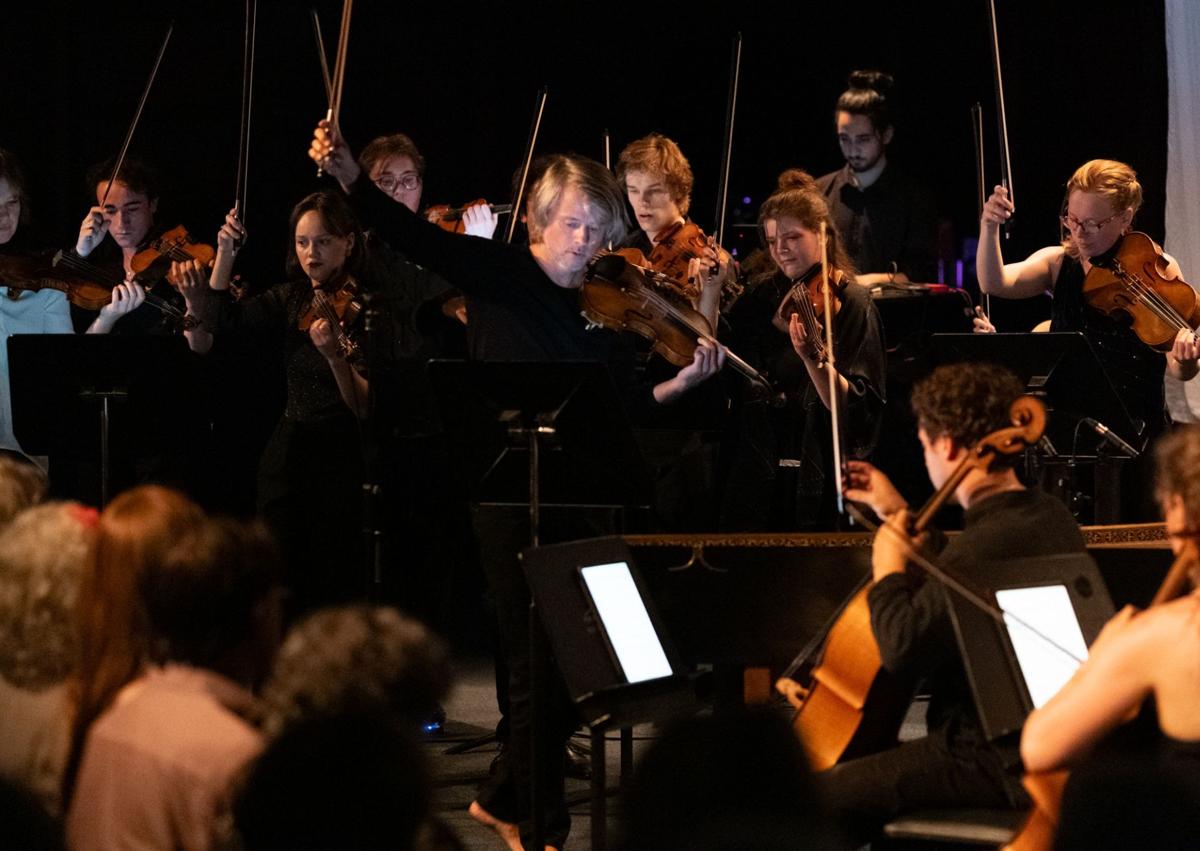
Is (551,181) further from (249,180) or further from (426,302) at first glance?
(249,180)

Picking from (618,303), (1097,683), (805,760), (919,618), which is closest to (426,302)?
(618,303)

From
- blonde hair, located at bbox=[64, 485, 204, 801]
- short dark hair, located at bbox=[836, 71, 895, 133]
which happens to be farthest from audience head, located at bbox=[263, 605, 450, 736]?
short dark hair, located at bbox=[836, 71, 895, 133]

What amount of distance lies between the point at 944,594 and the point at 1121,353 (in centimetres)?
284

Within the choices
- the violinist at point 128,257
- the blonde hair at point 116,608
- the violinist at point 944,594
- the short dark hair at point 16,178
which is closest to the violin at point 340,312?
the violinist at point 128,257

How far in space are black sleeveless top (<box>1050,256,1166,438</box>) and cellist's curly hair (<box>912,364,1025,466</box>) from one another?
7.96ft

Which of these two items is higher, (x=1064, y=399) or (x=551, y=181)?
(x=551, y=181)

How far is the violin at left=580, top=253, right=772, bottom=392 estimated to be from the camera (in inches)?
173

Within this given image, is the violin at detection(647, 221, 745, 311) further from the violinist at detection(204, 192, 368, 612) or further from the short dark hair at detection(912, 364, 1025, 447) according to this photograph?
the short dark hair at detection(912, 364, 1025, 447)

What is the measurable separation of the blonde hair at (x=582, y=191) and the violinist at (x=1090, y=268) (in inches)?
71.4

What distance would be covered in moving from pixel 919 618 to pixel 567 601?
32.3 inches

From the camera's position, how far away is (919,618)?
2773mm

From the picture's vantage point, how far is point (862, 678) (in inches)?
116

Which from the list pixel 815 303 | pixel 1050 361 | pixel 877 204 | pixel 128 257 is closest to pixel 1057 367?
pixel 1050 361

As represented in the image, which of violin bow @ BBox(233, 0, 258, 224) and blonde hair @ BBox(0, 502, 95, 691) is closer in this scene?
blonde hair @ BBox(0, 502, 95, 691)
